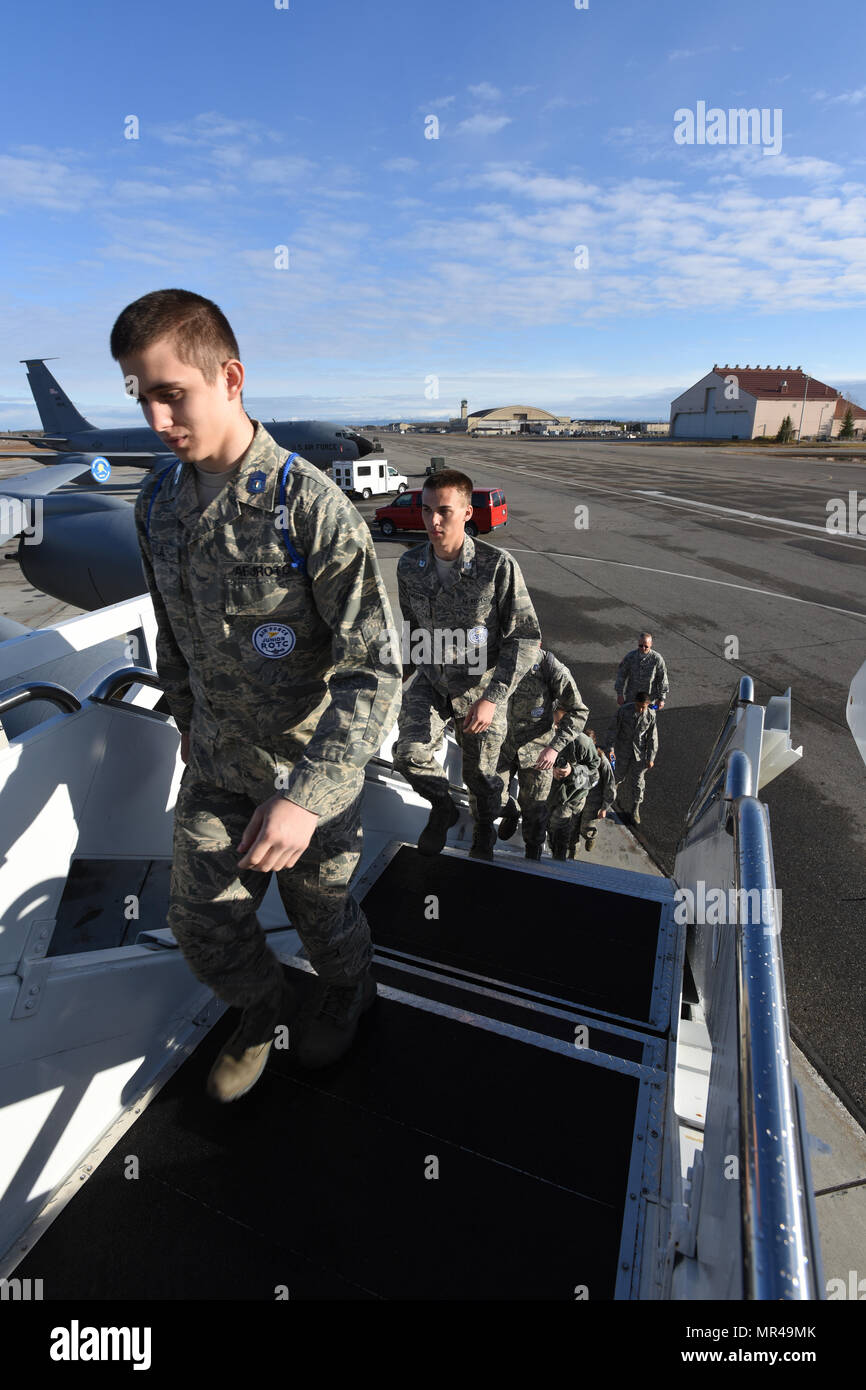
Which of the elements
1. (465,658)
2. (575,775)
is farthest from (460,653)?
(575,775)

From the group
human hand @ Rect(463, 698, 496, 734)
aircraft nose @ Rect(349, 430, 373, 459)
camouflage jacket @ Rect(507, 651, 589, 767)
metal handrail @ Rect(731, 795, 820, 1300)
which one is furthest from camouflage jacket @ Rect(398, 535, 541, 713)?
aircraft nose @ Rect(349, 430, 373, 459)

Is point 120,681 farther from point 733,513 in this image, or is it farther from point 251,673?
point 733,513

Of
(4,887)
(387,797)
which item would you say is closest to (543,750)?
(387,797)

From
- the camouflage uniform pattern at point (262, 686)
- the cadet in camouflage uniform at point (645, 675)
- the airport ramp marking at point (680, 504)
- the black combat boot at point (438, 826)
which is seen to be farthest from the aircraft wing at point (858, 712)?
the airport ramp marking at point (680, 504)

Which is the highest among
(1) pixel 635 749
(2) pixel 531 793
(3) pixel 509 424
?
(3) pixel 509 424

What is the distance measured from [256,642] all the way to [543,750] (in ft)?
8.72

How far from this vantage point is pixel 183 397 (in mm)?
1677

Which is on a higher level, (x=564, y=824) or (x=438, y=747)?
(x=438, y=747)

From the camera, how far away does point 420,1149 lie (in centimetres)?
208

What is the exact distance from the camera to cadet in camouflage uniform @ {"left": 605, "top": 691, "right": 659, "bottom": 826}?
19.7 feet

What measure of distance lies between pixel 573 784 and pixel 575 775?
0.21 ft

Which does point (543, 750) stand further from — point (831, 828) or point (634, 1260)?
point (831, 828)

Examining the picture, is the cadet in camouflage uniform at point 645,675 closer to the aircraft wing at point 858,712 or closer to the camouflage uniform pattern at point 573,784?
the camouflage uniform pattern at point 573,784

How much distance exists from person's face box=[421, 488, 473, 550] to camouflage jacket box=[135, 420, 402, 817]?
1408mm
